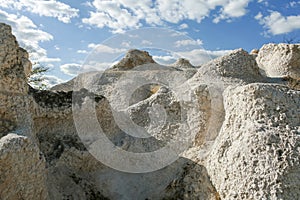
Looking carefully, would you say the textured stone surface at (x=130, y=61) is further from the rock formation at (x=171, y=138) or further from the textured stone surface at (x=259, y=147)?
the textured stone surface at (x=259, y=147)

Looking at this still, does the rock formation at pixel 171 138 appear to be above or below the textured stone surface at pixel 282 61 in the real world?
below

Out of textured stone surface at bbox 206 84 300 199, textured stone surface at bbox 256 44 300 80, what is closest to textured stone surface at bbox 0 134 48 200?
textured stone surface at bbox 206 84 300 199

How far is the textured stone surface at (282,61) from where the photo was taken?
1022 cm

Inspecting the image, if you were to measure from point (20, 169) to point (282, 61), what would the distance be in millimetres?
7862

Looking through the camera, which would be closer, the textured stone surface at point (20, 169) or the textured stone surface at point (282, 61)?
the textured stone surface at point (20, 169)

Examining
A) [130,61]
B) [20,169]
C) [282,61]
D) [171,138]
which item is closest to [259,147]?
[171,138]

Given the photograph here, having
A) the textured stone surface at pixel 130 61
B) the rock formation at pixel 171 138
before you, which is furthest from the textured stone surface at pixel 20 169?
the textured stone surface at pixel 130 61

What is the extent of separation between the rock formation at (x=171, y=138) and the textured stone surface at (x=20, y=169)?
12 millimetres

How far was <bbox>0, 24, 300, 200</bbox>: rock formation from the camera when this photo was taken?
4637mm

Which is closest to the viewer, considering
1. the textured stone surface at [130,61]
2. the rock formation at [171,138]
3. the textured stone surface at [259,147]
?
the textured stone surface at [259,147]

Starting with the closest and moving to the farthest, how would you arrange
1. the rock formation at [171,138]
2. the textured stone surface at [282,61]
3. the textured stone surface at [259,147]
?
the textured stone surface at [259,147], the rock formation at [171,138], the textured stone surface at [282,61]

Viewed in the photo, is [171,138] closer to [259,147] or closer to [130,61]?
[259,147]

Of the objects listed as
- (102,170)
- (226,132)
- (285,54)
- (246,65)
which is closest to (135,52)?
(285,54)

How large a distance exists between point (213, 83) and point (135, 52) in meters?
10.4
